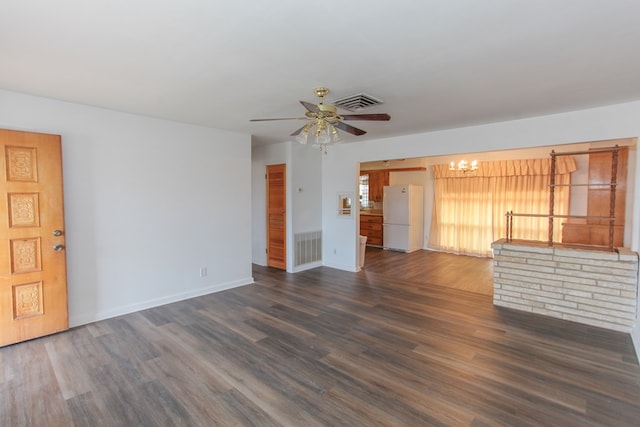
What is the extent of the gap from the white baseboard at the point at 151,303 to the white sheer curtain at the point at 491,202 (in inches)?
207

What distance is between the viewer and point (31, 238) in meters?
3.13

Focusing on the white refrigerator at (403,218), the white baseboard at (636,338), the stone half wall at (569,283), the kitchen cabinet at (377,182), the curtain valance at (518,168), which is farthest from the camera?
the kitchen cabinet at (377,182)

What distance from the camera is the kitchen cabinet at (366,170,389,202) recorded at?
8.80 metres

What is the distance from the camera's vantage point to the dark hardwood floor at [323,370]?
2.10 meters

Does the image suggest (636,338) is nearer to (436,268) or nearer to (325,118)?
(436,268)

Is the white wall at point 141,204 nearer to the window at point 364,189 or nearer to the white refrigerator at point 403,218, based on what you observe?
the white refrigerator at point 403,218

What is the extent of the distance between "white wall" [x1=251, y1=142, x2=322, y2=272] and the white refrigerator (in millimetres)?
2534

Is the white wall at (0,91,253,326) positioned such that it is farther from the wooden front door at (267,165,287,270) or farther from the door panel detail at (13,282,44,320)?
the wooden front door at (267,165,287,270)

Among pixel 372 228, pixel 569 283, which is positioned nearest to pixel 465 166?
pixel 372 228

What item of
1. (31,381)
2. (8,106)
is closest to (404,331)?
(31,381)

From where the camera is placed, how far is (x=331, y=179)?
6.29 meters

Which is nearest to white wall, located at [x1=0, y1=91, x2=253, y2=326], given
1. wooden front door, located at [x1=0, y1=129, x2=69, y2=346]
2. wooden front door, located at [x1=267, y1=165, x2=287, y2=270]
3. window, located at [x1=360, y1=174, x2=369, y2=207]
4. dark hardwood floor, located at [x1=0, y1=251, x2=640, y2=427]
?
wooden front door, located at [x1=0, y1=129, x2=69, y2=346]

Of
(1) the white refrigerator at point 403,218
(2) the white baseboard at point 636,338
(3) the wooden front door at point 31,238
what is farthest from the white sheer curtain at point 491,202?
(3) the wooden front door at point 31,238

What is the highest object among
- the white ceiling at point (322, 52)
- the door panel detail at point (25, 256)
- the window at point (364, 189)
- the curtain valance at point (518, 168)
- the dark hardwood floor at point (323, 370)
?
the white ceiling at point (322, 52)
